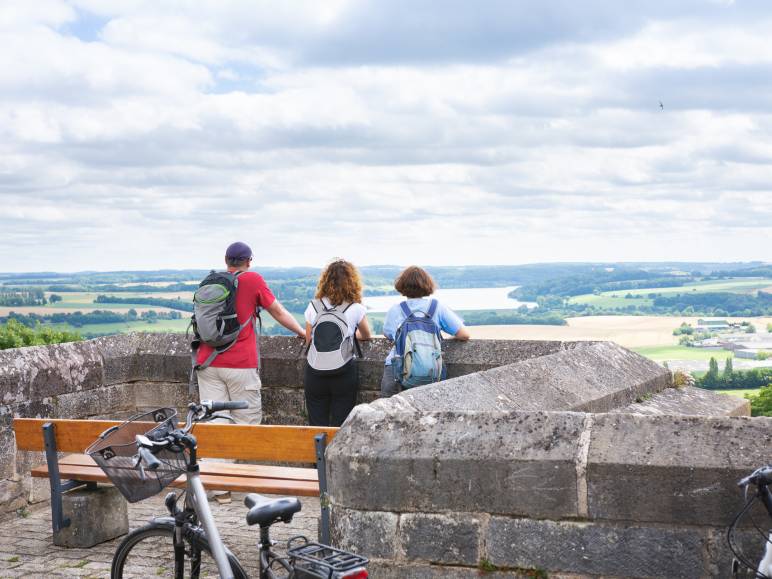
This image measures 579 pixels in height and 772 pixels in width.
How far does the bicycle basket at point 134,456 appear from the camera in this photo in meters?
4.03

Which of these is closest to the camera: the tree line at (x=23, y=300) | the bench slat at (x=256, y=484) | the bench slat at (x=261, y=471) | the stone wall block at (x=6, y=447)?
the bench slat at (x=256, y=484)

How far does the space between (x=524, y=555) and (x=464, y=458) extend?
430mm

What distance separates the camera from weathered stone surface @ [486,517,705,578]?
12.4 feet

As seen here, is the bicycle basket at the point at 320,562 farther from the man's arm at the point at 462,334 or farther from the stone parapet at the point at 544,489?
the man's arm at the point at 462,334

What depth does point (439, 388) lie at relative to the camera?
5.32 metres

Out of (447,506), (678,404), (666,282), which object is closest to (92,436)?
(447,506)

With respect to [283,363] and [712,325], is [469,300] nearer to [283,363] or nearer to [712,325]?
[283,363]

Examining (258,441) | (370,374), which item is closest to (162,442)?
(258,441)

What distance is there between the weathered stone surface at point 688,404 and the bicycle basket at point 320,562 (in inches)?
141

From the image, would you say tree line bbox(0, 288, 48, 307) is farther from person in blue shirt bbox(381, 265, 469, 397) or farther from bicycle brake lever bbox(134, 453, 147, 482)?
bicycle brake lever bbox(134, 453, 147, 482)

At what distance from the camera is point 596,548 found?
12.7 ft

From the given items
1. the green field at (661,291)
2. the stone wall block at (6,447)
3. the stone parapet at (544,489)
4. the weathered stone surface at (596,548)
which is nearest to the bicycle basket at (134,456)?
the stone parapet at (544,489)

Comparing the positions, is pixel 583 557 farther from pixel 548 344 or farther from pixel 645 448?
pixel 548 344

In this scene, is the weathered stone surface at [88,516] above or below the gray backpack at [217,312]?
below
